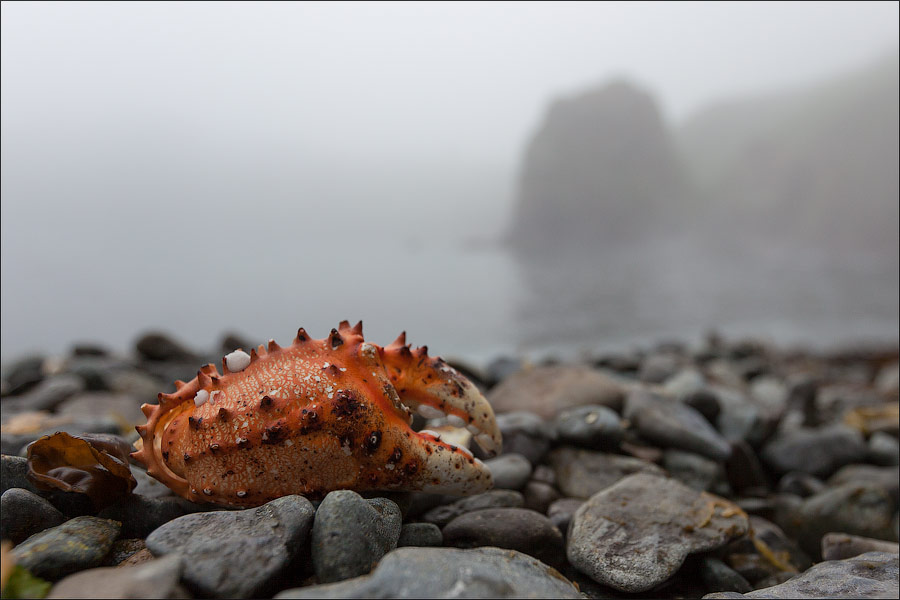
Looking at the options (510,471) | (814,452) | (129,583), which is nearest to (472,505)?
(510,471)

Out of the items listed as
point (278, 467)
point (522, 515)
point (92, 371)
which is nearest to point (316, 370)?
point (278, 467)

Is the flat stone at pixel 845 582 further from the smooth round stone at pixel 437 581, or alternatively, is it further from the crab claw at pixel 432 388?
the crab claw at pixel 432 388

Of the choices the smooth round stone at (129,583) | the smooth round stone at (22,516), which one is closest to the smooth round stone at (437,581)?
the smooth round stone at (129,583)

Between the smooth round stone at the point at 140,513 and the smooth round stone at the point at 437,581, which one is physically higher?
the smooth round stone at the point at 437,581

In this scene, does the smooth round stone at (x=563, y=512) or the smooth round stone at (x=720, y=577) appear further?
the smooth round stone at (x=563, y=512)

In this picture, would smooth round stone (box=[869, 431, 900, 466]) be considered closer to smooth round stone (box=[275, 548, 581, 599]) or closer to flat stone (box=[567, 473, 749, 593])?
flat stone (box=[567, 473, 749, 593])
